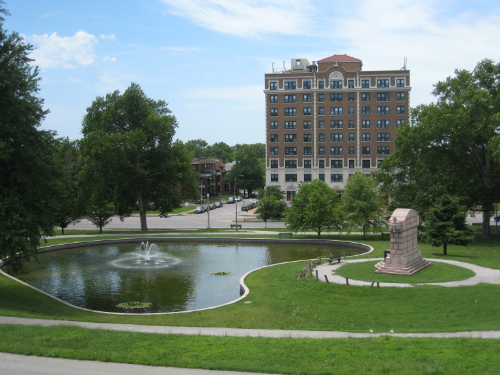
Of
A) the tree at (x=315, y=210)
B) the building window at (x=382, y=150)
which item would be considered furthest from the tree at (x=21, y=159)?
the building window at (x=382, y=150)

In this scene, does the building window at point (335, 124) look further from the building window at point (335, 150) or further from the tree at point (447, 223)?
the tree at point (447, 223)

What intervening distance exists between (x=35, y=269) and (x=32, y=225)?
1300 centimetres

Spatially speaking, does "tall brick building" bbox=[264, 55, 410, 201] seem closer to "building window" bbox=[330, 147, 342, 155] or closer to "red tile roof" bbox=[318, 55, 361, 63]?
"building window" bbox=[330, 147, 342, 155]

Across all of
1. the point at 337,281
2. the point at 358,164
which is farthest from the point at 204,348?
the point at 358,164

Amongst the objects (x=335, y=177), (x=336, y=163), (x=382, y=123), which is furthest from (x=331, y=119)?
(x=335, y=177)

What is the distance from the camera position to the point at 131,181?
51.4 meters

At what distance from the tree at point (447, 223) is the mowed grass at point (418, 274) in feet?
12.3

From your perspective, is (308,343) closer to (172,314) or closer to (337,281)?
(172,314)

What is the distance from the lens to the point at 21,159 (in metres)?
21.7

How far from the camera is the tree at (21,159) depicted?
20.4 metres

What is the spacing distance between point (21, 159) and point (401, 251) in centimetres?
2102

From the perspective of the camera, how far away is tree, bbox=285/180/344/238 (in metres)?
44.4

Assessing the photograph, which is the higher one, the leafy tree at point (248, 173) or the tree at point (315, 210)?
the leafy tree at point (248, 173)

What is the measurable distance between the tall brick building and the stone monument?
56116mm
